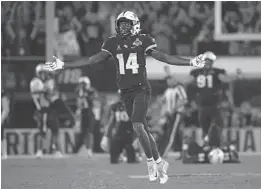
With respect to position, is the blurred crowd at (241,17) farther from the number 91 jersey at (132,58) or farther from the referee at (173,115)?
the number 91 jersey at (132,58)

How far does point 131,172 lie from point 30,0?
8.05 meters

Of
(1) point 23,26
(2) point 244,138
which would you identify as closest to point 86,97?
(1) point 23,26

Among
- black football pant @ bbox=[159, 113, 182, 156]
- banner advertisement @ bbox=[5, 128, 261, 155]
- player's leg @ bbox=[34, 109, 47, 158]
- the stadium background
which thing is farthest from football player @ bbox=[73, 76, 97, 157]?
black football pant @ bbox=[159, 113, 182, 156]

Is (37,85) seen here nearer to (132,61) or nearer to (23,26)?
(23,26)

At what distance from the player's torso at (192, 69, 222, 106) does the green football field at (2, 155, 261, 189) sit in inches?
45.4

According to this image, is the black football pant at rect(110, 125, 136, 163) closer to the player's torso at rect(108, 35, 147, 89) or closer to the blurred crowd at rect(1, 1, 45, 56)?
the player's torso at rect(108, 35, 147, 89)

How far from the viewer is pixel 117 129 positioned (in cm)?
1523

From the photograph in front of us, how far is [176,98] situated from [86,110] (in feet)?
6.09

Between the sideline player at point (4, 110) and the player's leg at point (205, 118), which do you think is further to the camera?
the sideline player at point (4, 110)

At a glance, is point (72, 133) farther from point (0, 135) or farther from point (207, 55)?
point (207, 55)

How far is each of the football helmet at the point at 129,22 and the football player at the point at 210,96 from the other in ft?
16.2

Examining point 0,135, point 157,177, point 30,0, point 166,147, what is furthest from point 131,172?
point 30,0

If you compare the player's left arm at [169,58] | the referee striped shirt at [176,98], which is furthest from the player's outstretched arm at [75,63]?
the referee striped shirt at [176,98]

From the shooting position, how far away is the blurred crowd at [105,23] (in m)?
20.1
